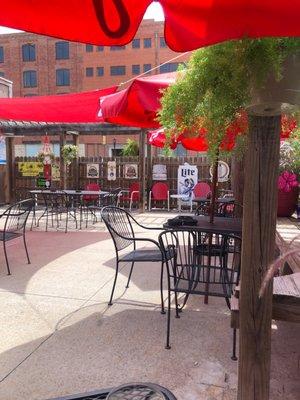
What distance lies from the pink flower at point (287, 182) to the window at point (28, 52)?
4340cm

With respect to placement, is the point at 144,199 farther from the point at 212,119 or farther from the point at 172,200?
the point at 212,119

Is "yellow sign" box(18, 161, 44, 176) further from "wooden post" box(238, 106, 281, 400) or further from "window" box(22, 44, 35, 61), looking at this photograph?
"window" box(22, 44, 35, 61)

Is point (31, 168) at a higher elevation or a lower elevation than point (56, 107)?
lower

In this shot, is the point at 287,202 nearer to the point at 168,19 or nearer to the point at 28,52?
the point at 168,19

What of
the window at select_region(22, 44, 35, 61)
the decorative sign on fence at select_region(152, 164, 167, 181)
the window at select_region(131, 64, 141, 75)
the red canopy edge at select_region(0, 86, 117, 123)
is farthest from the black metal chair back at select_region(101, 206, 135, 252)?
the window at select_region(22, 44, 35, 61)

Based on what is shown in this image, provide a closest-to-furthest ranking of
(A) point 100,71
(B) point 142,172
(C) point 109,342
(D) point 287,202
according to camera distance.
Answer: (C) point 109,342 → (D) point 287,202 → (B) point 142,172 → (A) point 100,71

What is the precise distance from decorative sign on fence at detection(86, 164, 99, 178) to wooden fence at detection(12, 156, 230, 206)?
11cm

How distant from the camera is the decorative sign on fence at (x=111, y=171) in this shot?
1342 centimetres

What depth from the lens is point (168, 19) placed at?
65.7 inches

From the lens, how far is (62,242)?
6633mm

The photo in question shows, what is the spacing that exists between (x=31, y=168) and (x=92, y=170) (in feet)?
7.63

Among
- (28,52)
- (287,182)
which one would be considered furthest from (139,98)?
(28,52)

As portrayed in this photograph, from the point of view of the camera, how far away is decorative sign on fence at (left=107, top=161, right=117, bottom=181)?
13.4 m

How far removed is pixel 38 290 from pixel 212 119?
2918 mm
